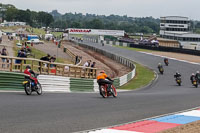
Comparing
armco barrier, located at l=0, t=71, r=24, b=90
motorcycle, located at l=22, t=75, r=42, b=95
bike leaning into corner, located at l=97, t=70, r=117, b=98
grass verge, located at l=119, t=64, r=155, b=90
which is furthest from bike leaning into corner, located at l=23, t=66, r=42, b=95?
grass verge, located at l=119, t=64, r=155, b=90

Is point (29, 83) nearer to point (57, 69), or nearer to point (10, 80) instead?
point (10, 80)

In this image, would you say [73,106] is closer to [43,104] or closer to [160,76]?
[43,104]

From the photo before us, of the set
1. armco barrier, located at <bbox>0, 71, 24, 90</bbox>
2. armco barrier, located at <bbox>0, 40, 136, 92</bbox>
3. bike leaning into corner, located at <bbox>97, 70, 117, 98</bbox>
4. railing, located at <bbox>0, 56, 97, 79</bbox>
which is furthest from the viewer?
railing, located at <bbox>0, 56, 97, 79</bbox>

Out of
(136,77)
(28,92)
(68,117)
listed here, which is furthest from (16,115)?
(136,77)

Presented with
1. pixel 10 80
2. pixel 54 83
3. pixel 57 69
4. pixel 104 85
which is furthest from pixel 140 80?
pixel 10 80

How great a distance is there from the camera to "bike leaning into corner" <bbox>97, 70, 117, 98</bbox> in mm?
16750

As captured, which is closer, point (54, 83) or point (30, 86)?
point (30, 86)

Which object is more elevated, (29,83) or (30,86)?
(29,83)

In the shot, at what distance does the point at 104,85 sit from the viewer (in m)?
16.9

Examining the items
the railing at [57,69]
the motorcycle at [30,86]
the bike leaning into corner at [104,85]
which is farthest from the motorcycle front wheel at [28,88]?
the railing at [57,69]

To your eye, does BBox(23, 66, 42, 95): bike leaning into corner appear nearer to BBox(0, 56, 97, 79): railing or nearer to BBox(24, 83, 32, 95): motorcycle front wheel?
BBox(24, 83, 32, 95): motorcycle front wheel

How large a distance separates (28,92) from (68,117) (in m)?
6.16

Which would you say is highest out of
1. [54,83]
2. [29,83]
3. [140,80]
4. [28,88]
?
[29,83]

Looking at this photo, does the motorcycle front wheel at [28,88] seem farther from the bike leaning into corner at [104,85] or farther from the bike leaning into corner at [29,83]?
the bike leaning into corner at [104,85]
